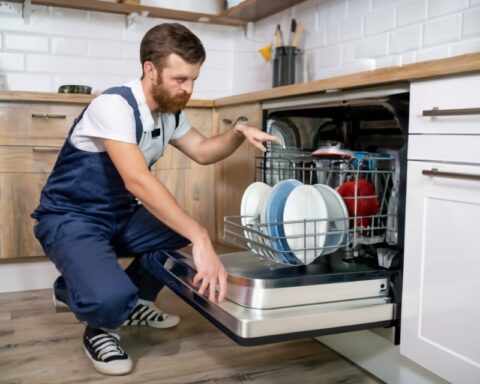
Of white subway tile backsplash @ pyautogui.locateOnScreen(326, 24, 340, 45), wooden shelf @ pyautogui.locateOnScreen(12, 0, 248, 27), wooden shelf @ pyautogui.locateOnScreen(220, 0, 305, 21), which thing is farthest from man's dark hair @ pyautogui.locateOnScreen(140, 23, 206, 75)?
wooden shelf @ pyautogui.locateOnScreen(12, 0, 248, 27)

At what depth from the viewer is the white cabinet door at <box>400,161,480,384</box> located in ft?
3.95

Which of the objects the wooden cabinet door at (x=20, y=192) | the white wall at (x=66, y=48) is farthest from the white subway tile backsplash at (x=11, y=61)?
the wooden cabinet door at (x=20, y=192)

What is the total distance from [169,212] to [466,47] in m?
1.16

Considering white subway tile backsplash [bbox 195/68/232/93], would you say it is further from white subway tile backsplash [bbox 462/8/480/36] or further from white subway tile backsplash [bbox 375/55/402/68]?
white subway tile backsplash [bbox 462/8/480/36]

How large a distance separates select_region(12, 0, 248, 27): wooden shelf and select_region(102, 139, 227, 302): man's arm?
5.07ft

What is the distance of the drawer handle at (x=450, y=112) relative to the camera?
1179mm

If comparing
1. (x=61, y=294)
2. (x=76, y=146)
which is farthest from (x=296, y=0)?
(x=61, y=294)

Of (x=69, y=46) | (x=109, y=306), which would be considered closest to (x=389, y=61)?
(x=109, y=306)

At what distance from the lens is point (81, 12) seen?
9.46 feet

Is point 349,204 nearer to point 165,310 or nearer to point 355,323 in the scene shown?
point 355,323

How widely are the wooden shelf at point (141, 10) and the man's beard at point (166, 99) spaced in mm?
1346

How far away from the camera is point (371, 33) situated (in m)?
2.25

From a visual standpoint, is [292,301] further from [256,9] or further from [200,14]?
[200,14]

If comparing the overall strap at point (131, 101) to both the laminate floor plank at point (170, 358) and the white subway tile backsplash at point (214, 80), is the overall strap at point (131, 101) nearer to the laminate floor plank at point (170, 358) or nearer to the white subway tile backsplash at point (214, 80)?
the laminate floor plank at point (170, 358)
